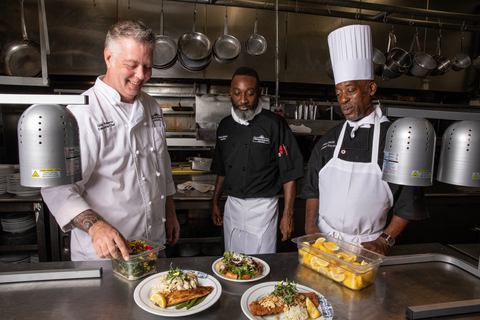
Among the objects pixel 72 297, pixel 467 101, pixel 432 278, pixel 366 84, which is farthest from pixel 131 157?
pixel 467 101

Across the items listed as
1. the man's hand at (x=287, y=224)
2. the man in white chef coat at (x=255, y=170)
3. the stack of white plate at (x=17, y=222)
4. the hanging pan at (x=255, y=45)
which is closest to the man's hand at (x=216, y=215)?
the man in white chef coat at (x=255, y=170)

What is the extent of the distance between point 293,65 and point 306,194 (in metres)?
3.70

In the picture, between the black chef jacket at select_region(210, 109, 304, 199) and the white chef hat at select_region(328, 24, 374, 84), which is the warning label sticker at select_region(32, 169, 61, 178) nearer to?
the white chef hat at select_region(328, 24, 374, 84)

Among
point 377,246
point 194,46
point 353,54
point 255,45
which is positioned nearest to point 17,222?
point 194,46

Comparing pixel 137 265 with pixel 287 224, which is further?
pixel 287 224

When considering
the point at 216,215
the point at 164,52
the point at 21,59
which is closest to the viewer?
the point at 216,215

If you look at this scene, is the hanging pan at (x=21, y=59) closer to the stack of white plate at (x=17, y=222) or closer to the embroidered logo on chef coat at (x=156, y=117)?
the stack of white plate at (x=17, y=222)

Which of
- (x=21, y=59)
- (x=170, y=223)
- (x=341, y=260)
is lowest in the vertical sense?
(x=170, y=223)

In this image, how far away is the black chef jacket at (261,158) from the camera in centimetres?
267

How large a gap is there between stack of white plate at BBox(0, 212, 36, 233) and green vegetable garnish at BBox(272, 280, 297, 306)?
3033 mm

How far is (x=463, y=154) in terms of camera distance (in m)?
1.08

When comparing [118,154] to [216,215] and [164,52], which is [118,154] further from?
[164,52]

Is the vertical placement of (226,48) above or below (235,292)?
above

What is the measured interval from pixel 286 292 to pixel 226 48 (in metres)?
3.77
